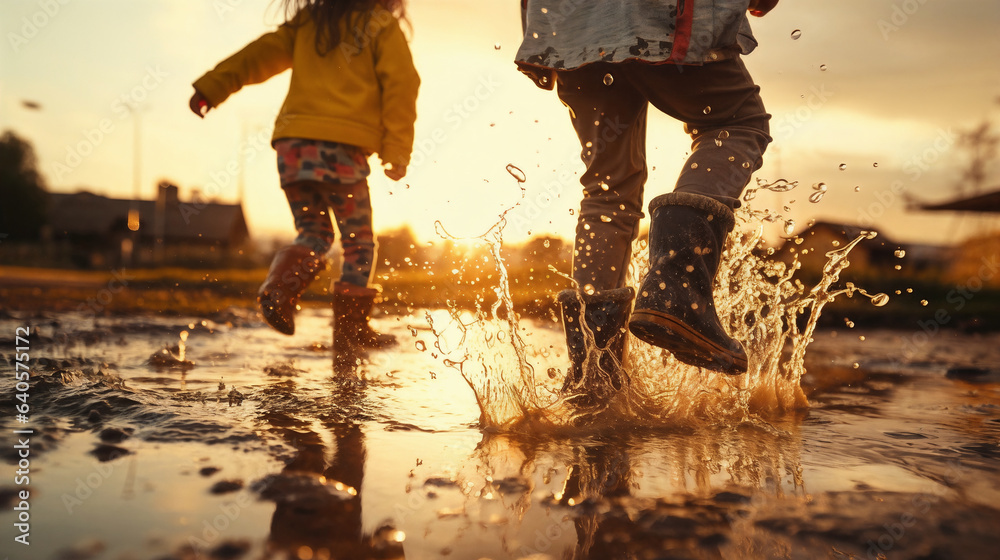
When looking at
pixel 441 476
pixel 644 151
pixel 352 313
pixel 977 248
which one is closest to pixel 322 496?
pixel 441 476

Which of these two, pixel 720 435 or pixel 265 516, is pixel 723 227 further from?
pixel 265 516

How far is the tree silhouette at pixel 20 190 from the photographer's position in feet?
139

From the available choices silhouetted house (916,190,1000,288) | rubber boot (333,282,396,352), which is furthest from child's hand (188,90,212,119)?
silhouetted house (916,190,1000,288)

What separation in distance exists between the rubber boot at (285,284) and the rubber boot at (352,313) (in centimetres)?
17

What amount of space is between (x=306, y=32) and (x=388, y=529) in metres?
3.01

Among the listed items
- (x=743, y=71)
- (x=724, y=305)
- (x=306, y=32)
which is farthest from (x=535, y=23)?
(x=306, y=32)

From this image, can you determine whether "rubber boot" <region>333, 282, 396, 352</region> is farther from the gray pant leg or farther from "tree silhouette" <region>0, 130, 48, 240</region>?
"tree silhouette" <region>0, 130, 48, 240</region>

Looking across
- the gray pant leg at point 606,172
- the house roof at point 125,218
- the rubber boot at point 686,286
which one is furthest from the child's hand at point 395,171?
the house roof at point 125,218

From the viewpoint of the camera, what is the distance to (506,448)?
148 centimetres

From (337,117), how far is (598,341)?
6.06 ft

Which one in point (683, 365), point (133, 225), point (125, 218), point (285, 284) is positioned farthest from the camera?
point (125, 218)

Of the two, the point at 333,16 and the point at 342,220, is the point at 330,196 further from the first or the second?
the point at 333,16

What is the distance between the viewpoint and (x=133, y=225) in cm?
4222

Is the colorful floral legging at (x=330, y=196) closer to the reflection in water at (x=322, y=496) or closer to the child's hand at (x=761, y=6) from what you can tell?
the reflection in water at (x=322, y=496)
